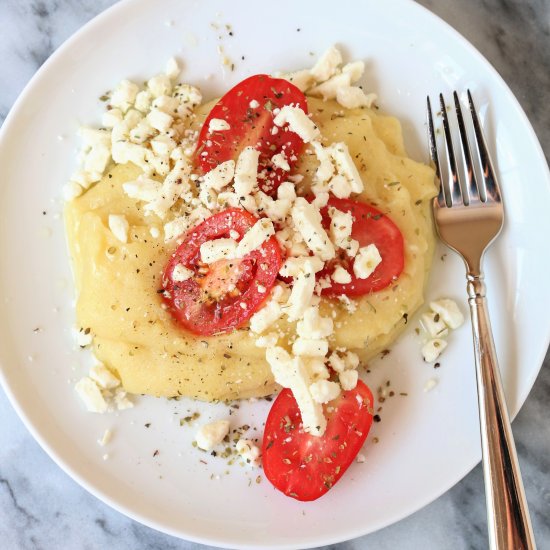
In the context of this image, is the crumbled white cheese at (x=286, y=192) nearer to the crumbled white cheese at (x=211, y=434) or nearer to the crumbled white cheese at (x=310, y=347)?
the crumbled white cheese at (x=310, y=347)

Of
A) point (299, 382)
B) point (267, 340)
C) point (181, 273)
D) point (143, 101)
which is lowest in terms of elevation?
point (299, 382)

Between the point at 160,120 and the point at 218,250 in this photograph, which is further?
the point at 160,120

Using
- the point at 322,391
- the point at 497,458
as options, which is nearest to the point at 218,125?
the point at 322,391

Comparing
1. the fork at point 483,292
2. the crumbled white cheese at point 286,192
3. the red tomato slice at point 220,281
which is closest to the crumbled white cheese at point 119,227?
the red tomato slice at point 220,281

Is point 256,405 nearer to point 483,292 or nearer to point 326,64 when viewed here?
point 483,292

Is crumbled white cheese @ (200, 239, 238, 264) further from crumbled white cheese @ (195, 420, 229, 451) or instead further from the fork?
the fork

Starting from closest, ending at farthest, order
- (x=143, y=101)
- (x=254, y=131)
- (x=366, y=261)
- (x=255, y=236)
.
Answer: (x=255, y=236) → (x=366, y=261) → (x=254, y=131) → (x=143, y=101)

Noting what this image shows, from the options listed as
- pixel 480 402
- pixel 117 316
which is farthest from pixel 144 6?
pixel 480 402
